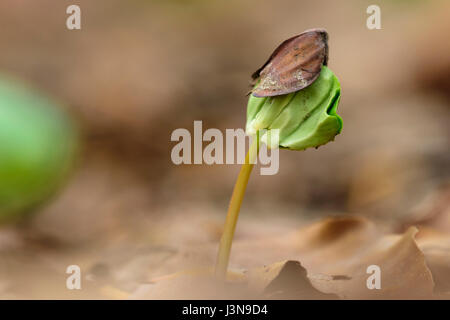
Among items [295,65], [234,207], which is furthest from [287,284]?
[295,65]

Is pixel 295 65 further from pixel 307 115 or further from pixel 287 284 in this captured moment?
pixel 287 284

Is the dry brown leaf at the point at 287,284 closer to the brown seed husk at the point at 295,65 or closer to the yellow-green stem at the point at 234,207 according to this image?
the yellow-green stem at the point at 234,207

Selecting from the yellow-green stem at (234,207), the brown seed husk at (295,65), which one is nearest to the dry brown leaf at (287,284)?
the yellow-green stem at (234,207)

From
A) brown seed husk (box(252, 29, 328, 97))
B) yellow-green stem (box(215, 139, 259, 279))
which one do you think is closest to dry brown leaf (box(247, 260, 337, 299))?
yellow-green stem (box(215, 139, 259, 279))

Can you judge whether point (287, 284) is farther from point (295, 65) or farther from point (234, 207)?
point (295, 65)

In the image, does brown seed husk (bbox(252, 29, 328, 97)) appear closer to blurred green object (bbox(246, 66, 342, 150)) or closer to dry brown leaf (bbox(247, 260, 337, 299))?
blurred green object (bbox(246, 66, 342, 150))

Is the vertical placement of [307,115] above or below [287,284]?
above
